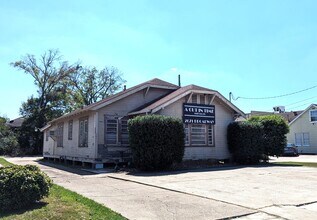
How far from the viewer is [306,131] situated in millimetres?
40750

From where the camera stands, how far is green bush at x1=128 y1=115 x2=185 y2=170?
648 inches

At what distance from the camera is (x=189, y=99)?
20.4 metres

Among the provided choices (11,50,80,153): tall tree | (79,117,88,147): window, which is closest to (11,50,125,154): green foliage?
(11,50,80,153): tall tree

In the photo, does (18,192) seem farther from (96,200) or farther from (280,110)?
(280,110)

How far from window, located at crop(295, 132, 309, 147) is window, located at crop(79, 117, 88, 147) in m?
30.6

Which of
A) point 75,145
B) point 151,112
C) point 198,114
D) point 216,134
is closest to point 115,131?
point 151,112

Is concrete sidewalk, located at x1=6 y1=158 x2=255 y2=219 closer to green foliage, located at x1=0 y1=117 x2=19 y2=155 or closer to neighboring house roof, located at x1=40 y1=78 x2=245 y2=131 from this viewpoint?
neighboring house roof, located at x1=40 y1=78 x2=245 y2=131

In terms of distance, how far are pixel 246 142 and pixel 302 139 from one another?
24.5 m

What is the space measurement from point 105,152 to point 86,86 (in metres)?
43.3

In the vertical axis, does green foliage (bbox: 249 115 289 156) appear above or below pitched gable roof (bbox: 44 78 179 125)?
below

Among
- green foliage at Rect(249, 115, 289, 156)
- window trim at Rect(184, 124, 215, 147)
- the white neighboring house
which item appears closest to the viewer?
window trim at Rect(184, 124, 215, 147)

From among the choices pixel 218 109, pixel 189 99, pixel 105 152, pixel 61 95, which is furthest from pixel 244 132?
pixel 61 95

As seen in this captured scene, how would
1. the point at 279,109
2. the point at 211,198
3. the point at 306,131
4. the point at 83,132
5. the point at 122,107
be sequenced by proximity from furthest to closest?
the point at 279,109 → the point at 306,131 → the point at 83,132 → the point at 122,107 → the point at 211,198

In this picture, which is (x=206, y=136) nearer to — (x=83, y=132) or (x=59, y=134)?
(x=83, y=132)
